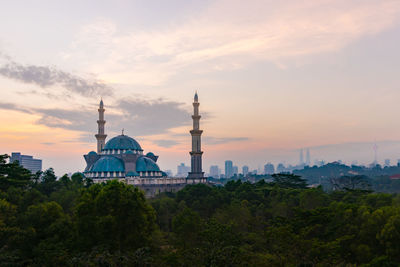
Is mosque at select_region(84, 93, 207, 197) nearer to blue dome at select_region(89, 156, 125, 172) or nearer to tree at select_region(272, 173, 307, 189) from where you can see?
blue dome at select_region(89, 156, 125, 172)

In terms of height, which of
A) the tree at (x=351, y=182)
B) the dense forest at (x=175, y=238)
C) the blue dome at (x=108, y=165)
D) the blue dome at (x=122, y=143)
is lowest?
the dense forest at (x=175, y=238)

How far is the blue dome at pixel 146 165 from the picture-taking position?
10675 centimetres

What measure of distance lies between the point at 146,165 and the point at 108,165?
9840 mm

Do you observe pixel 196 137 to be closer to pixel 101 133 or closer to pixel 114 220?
pixel 101 133

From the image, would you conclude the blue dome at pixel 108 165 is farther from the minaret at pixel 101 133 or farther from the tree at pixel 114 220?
the tree at pixel 114 220

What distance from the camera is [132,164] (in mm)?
106125

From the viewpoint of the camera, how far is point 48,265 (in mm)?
31000

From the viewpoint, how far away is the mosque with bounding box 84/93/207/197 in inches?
3937

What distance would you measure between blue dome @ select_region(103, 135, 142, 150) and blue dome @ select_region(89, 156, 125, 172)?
16.6ft

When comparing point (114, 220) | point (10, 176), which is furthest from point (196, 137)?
point (114, 220)

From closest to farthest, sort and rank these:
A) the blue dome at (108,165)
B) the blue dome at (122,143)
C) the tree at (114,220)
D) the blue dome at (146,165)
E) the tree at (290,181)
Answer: the tree at (114,220) → the tree at (290,181) → the blue dome at (108,165) → the blue dome at (146,165) → the blue dome at (122,143)

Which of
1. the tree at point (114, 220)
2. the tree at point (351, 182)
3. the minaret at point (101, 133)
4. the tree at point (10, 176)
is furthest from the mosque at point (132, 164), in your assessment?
the tree at point (114, 220)

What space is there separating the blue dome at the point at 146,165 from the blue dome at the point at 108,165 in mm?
4130

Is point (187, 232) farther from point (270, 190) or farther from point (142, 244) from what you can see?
point (270, 190)
